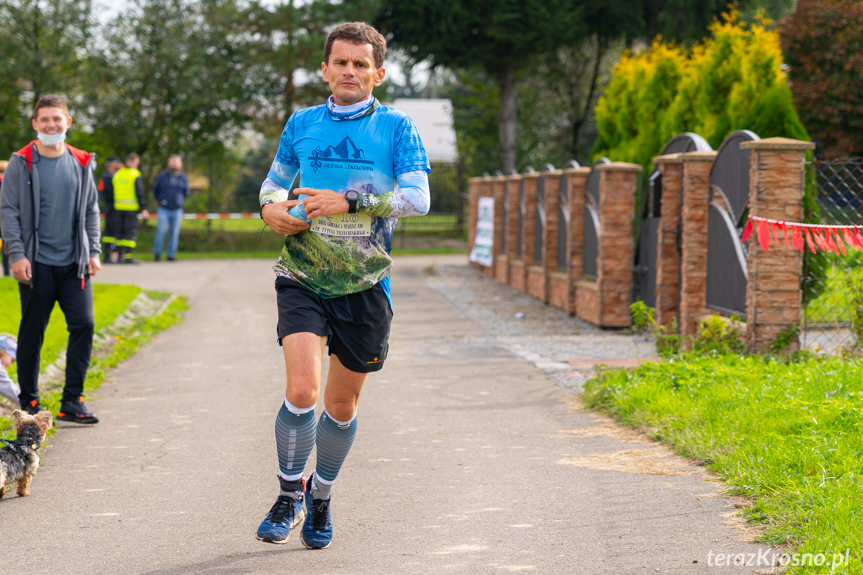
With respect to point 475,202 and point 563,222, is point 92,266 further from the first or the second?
point 475,202

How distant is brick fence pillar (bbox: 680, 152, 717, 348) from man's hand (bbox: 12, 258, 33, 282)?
597 cm

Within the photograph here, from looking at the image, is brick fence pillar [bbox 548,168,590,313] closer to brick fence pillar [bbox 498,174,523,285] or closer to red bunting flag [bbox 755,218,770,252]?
brick fence pillar [bbox 498,174,523,285]

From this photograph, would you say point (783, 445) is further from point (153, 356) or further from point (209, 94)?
point (209, 94)

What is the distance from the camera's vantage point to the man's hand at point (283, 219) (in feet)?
14.5

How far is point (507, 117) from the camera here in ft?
113

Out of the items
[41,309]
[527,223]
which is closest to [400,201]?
[41,309]

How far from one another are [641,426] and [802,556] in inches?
Result: 115

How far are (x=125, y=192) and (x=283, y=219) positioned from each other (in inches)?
753

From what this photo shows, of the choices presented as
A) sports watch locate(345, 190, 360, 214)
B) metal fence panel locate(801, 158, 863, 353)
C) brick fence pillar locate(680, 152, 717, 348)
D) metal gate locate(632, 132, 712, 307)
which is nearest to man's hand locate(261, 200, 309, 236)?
sports watch locate(345, 190, 360, 214)

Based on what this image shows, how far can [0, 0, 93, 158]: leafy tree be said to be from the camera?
25703mm

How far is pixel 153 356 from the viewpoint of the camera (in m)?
10.8

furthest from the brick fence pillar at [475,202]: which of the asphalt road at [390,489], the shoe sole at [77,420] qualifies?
the shoe sole at [77,420]

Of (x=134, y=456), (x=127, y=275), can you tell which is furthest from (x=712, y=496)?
(x=127, y=275)

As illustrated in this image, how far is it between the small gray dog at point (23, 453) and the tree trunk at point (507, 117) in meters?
28.5
